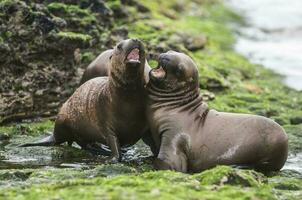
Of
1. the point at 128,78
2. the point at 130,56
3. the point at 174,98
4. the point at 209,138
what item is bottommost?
the point at 209,138

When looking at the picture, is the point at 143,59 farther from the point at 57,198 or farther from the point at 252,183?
the point at 57,198

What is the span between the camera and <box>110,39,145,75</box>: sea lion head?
1042 cm

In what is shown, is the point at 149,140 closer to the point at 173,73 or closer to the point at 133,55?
the point at 173,73

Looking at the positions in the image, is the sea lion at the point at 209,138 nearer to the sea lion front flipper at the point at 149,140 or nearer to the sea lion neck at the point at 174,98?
the sea lion neck at the point at 174,98

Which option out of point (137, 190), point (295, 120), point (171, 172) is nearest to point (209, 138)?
point (171, 172)

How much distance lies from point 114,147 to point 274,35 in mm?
19291

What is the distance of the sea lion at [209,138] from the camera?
988 centimetres

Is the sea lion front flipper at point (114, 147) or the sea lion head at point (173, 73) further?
the sea lion front flipper at point (114, 147)

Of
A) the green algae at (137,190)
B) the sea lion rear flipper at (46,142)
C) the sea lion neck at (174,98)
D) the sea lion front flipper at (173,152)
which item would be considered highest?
the sea lion neck at (174,98)

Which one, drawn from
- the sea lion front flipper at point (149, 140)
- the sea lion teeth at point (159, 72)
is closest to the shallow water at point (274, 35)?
the sea lion front flipper at point (149, 140)

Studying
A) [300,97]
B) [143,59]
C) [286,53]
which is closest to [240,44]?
[286,53]

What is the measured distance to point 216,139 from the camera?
9969mm

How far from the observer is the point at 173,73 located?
1043 cm

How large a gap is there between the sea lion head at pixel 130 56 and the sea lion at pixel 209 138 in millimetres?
320
